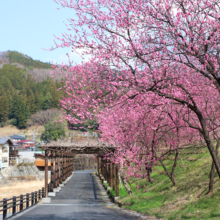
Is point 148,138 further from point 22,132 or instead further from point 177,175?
point 22,132

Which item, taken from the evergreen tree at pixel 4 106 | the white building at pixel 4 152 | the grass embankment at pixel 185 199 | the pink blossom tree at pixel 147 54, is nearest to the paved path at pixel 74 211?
the grass embankment at pixel 185 199

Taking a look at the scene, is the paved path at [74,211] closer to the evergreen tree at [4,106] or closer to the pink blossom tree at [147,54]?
the pink blossom tree at [147,54]

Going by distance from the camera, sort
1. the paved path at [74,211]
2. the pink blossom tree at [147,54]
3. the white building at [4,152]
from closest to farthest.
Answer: the pink blossom tree at [147,54] → the paved path at [74,211] → the white building at [4,152]

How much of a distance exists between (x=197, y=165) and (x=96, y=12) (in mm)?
12987

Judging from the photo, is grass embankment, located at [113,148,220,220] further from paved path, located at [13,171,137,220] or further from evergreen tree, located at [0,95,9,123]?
evergreen tree, located at [0,95,9,123]

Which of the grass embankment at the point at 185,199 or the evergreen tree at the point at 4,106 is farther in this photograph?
the evergreen tree at the point at 4,106

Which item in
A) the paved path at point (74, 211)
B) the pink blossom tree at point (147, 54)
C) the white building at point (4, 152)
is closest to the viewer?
the pink blossom tree at point (147, 54)

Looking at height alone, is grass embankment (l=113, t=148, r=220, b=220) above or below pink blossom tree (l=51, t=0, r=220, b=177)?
below

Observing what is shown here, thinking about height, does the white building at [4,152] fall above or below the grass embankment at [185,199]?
above

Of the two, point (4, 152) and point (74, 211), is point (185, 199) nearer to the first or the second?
point (74, 211)

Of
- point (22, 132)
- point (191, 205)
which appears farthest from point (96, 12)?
point (22, 132)

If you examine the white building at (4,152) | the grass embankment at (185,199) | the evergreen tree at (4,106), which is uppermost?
the evergreen tree at (4,106)

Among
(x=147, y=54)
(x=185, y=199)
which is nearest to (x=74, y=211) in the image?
(x=185, y=199)

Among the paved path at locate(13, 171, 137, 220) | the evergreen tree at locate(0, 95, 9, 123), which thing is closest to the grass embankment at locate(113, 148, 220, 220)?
the paved path at locate(13, 171, 137, 220)
